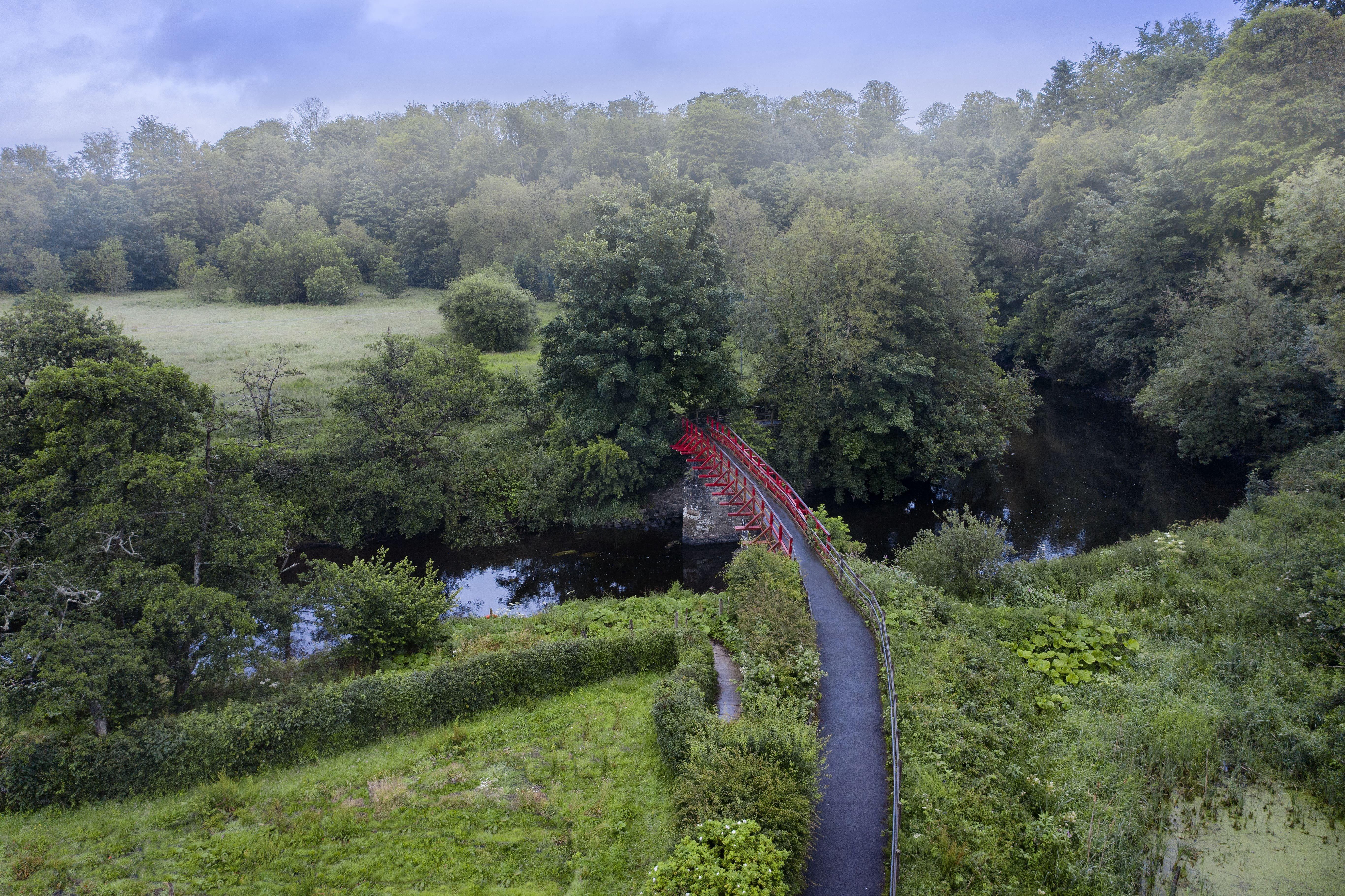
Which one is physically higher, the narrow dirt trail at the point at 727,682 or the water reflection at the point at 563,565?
the narrow dirt trail at the point at 727,682

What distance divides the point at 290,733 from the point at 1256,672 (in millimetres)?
18075

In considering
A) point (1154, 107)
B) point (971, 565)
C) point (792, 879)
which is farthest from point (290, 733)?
point (1154, 107)

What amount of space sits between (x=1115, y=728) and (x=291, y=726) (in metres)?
14.5

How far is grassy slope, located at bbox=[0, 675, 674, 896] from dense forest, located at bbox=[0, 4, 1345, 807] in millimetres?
2631

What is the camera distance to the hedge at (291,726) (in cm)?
1142

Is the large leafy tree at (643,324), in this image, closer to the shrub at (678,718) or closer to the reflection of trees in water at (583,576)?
the reflection of trees in water at (583,576)

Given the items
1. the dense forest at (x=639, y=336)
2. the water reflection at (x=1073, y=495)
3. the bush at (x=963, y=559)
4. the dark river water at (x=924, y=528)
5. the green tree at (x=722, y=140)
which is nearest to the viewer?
the dense forest at (x=639, y=336)

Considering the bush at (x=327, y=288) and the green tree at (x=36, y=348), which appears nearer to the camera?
the green tree at (x=36, y=348)

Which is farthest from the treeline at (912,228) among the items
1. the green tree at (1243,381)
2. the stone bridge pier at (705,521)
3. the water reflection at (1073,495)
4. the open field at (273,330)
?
the stone bridge pier at (705,521)

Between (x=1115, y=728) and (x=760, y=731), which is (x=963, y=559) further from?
(x=760, y=731)

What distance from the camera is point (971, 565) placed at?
1627 cm

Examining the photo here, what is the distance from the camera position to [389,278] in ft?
198

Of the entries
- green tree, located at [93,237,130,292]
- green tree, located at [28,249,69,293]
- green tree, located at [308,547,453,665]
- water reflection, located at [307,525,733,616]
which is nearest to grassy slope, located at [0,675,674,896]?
green tree, located at [308,547,453,665]

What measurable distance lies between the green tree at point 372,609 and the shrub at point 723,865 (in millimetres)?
10177
